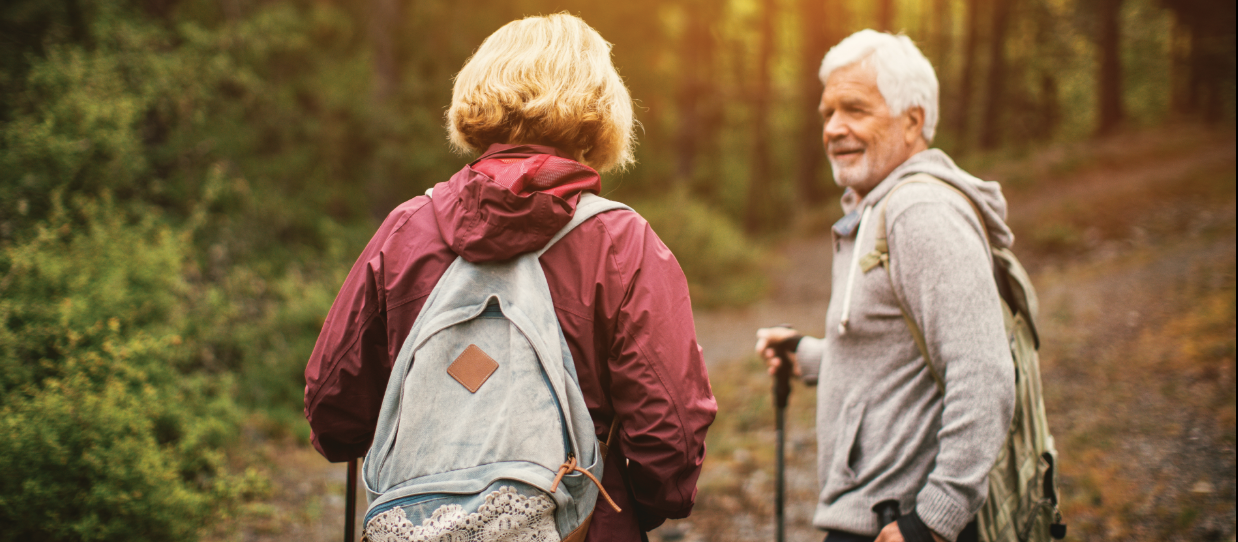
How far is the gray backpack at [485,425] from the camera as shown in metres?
1.42

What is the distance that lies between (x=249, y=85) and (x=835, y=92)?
863 centimetres

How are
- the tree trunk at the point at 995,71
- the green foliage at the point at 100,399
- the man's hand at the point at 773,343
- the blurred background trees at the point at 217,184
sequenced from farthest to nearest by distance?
the tree trunk at the point at 995,71 → the blurred background trees at the point at 217,184 → the green foliage at the point at 100,399 → the man's hand at the point at 773,343

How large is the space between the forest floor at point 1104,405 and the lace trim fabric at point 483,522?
124 inches

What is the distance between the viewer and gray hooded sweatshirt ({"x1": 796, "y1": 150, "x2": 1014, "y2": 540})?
5.82 ft

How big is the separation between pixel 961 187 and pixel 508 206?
126 cm

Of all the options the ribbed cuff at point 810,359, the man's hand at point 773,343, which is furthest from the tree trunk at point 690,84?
the ribbed cuff at point 810,359

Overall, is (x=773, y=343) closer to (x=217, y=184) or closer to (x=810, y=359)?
(x=810, y=359)

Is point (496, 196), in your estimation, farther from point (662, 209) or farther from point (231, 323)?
point (662, 209)

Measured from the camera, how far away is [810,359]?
2.61m

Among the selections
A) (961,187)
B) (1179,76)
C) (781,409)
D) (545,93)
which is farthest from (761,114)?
(545,93)

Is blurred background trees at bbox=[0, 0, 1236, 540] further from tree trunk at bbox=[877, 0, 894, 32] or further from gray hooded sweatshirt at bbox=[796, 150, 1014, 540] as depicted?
gray hooded sweatshirt at bbox=[796, 150, 1014, 540]

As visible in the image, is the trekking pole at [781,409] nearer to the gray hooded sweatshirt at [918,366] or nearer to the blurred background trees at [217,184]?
the gray hooded sweatshirt at [918,366]

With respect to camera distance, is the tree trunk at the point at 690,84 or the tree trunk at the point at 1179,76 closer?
the tree trunk at the point at 1179,76

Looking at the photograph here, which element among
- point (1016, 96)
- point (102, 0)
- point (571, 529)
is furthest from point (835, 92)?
point (1016, 96)
